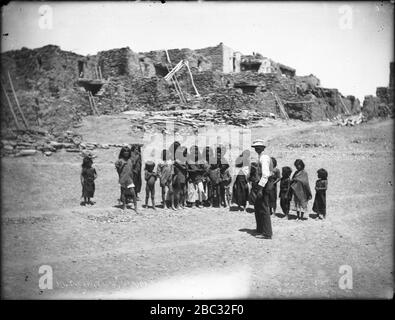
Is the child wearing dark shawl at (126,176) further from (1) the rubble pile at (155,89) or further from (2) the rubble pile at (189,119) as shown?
(2) the rubble pile at (189,119)

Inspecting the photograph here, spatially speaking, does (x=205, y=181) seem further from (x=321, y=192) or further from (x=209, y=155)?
(x=321, y=192)

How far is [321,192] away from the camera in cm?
824

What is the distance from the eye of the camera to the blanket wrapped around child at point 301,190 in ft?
26.7

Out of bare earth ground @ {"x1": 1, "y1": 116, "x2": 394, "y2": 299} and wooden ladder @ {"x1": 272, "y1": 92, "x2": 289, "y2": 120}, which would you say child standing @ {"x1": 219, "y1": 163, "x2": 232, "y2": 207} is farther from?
wooden ladder @ {"x1": 272, "y1": 92, "x2": 289, "y2": 120}

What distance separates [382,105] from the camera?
21.8m

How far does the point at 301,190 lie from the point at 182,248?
317 centimetres

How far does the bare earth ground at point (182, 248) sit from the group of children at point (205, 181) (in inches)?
15.7

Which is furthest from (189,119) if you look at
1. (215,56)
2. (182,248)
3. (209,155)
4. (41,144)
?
(215,56)

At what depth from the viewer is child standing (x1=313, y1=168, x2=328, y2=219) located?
324 inches

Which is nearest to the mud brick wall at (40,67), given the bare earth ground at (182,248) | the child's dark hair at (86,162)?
the bare earth ground at (182,248)

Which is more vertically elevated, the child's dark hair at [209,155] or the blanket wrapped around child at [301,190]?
the child's dark hair at [209,155]

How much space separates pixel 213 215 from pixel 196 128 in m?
11.0

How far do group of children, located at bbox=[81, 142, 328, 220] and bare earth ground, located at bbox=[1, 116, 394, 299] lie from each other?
400 millimetres
